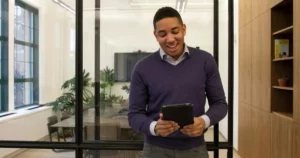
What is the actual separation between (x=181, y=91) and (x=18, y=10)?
2.39 meters

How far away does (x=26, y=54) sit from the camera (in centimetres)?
297

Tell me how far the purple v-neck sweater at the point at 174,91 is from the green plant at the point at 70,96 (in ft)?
3.59

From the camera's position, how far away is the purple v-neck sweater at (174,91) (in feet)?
4.76

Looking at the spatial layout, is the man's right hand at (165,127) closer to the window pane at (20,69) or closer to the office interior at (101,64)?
the office interior at (101,64)

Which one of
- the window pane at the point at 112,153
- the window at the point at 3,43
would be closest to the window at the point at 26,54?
the window at the point at 3,43

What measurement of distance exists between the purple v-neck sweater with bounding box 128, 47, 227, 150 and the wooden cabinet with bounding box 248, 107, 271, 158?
2377mm

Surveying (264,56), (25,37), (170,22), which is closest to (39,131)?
(25,37)

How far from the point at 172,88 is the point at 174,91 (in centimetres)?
2

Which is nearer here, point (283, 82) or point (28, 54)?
point (28, 54)

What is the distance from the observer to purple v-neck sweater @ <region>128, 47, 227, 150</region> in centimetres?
145

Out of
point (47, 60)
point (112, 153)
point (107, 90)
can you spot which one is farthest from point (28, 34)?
point (112, 153)

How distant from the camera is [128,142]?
2443 millimetres

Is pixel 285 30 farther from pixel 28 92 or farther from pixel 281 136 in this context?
pixel 28 92

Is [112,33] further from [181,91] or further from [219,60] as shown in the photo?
[181,91]
